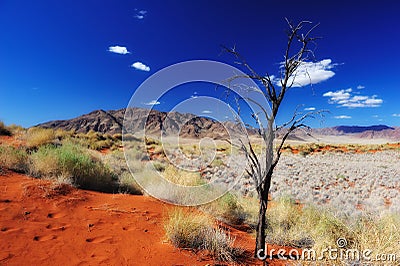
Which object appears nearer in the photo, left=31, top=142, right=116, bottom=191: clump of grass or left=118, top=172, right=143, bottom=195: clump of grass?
left=31, top=142, right=116, bottom=191: clump of grass

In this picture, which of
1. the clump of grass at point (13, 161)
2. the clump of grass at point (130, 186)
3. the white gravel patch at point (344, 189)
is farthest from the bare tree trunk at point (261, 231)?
the clump of grass at point (13, 161)

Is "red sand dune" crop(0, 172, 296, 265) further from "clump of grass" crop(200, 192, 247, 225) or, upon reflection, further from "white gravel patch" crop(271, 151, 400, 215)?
"white gravel patch" crop(271, 151, 400, 215)

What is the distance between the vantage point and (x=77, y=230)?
203 inches

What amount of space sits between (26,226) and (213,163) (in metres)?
16.2

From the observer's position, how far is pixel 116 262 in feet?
Answer: 14.1

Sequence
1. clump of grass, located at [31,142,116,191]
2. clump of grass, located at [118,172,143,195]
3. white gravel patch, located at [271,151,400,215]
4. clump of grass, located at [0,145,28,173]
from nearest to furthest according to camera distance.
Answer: clump of grass, located at [31,142,116,191] < clump of grass, located at [0,145,28,173] < clump of grass, located at [118,172,143,195] < white gravel patch, located at [271,151,400,215]

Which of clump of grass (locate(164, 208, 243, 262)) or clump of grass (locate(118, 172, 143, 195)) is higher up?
clump of grass (locate(118, 172, 143, 195))

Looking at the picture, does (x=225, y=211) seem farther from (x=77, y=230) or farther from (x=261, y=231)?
(x=77, y=230)

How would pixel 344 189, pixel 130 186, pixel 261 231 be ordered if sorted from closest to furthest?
pixel 261 231
pixel 130 186
pixel 344 189

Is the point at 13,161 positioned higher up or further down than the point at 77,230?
higher up

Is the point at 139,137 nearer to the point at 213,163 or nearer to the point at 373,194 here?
the point at 213,163

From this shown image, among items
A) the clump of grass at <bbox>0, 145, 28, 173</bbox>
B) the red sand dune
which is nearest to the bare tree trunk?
A: the red sand dune

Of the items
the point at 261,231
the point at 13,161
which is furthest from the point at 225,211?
→ the point at 13,161

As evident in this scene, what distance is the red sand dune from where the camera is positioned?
14.1 ft
